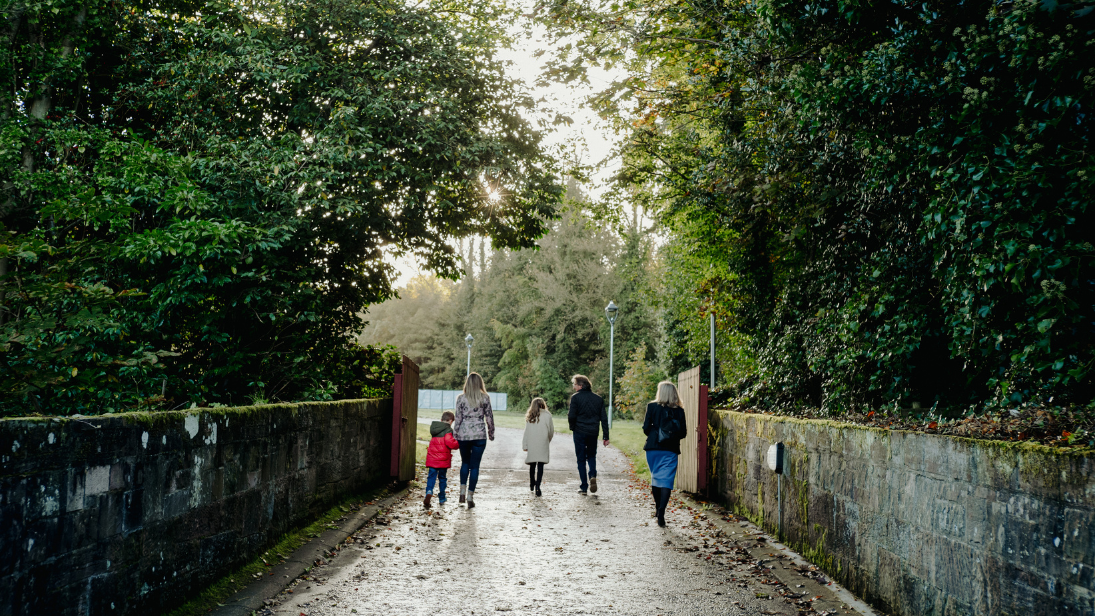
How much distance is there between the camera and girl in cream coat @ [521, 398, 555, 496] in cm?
1264

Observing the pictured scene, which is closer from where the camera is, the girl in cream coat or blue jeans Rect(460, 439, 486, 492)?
blue jeans Rect(460, 439, 486, 492)

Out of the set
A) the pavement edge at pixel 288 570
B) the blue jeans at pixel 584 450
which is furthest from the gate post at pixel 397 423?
the blue jeans at pixel 584 450

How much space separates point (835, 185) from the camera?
8773mm

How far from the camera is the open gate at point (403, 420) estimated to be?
12.5 meters

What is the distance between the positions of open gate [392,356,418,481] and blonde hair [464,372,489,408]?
1.69 m

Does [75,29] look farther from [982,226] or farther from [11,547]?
[982,226]

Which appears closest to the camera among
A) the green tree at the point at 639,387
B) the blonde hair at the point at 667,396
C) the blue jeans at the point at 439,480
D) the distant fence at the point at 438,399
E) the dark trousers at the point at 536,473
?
the blonde hair at the point at 667,396

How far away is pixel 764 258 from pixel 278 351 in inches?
317

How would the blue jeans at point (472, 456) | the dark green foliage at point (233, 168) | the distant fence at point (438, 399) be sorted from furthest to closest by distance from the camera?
the distant fence at point (438, 399), the blue jeans at point (472, 456), the dark green foliage at point (233, 168)

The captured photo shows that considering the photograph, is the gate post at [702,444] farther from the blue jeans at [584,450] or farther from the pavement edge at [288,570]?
the pavement edge at [288,570]

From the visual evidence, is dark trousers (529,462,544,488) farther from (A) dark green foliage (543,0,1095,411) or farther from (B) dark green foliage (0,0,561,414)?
(A) dark green foliage (543,0,1095,411)

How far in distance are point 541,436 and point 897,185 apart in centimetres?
701

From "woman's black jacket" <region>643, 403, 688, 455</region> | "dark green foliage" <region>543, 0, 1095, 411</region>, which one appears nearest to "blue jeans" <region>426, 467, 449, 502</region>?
"woman's black jacket" <region>643, 403, 688, 455</region>

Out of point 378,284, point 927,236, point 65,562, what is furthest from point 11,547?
point 378,284
